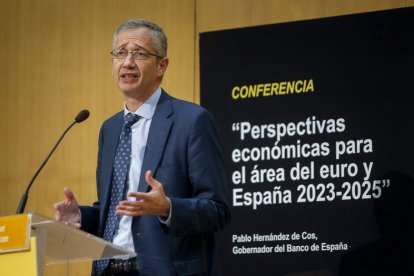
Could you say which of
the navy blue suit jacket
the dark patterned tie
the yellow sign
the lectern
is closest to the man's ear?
the navy blue suit jacket

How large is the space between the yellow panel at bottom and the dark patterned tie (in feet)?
1.56

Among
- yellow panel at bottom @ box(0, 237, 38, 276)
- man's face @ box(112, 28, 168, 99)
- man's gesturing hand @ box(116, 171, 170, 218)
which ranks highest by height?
man's face @ box(112, 28, 168, 99)

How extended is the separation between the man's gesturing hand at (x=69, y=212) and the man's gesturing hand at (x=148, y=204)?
0.43 meters

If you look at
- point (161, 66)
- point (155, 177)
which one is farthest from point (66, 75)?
point (155, 177)

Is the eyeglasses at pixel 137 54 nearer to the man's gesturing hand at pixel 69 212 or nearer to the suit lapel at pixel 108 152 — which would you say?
the suit lapel at pixel 108 152

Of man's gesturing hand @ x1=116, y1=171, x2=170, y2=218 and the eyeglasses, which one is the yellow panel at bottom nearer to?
man's gesturing hand @ x1=116, y1=171, x2=170, y2=218

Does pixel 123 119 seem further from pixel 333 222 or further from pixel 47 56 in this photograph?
pixel 47 56

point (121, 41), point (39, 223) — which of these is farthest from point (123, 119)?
point (39, 223)

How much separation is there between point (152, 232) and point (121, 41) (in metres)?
0.80

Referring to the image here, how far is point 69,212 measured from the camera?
2.96 metres

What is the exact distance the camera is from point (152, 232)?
281 cm

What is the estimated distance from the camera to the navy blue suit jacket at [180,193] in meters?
2.77

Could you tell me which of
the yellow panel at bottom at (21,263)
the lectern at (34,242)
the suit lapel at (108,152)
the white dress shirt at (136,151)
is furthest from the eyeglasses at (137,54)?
the yellow panel at bottom at (21,263)

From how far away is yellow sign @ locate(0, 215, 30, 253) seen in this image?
2.39 meters
